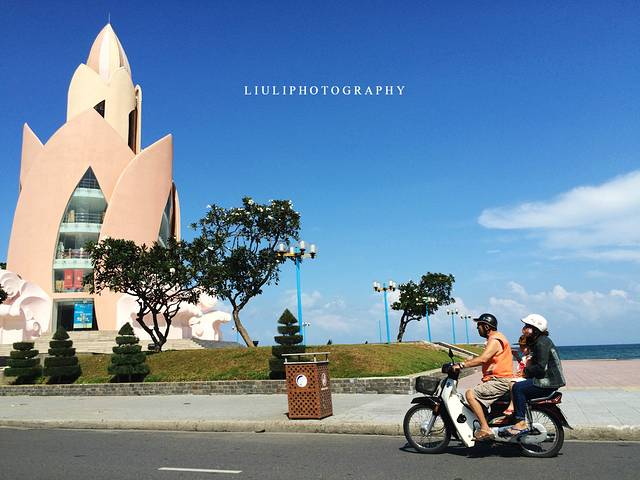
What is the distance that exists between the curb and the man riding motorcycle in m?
2.26

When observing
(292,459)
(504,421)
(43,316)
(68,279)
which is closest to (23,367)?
(292,459)

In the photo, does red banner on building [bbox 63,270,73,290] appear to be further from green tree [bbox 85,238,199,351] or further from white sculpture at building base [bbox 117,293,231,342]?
green tree [bbox 85,238,199,351]

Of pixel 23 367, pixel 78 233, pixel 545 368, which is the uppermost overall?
pixel 78 233

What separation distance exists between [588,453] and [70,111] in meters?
64.1

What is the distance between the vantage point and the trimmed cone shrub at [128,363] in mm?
21812

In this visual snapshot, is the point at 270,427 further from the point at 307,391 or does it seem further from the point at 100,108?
the point at 100,108

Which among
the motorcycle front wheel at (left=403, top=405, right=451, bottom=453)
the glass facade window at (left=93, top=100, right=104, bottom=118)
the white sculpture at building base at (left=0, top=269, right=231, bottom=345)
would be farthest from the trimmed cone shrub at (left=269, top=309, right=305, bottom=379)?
the glass facade window at (left=93, top=100, right=104, bottom=118)

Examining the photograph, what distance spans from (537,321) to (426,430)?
196 cm

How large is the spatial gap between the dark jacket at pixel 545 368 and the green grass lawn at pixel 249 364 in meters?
11.7

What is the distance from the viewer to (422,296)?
2282 inches

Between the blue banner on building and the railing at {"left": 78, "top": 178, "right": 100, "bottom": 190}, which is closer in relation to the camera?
the blue banner on building

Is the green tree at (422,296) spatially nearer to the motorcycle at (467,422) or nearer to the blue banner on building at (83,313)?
the blue banner on building at (83,313)

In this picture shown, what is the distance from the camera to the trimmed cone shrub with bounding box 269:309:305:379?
1867 centimetres

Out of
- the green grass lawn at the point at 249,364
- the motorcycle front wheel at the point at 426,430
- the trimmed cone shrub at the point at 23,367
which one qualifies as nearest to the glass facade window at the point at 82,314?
the trimmed cone shrub at the point at 23,367
